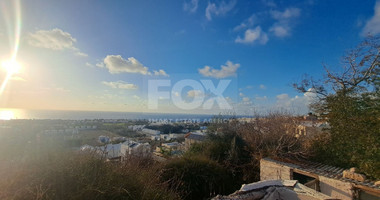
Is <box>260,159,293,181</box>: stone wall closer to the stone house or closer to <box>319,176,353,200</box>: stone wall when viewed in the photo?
the stone house

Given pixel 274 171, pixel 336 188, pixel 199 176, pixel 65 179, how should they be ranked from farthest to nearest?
pixel 199 176, pixel 274 171, pixel 336 188, pixel 65 179

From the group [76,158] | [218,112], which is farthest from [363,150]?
[218,112]

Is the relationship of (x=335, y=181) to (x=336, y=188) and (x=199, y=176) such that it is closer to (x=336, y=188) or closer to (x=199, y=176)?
(x=336, y=188)

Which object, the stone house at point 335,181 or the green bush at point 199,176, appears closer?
the stone house at point 335,181

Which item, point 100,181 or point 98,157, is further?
point 98,157

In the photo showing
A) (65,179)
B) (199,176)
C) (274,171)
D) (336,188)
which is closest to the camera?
(65,179)

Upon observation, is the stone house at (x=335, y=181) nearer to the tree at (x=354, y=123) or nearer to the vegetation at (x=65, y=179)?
Answer: the tree at (x=354, y=123)

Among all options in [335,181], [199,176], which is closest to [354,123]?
[335,181]

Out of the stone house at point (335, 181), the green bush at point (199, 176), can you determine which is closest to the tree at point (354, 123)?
the stone house at point (335, 181)

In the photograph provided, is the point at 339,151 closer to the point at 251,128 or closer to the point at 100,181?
the point at 251,128

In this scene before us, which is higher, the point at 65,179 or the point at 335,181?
the point at 65,179

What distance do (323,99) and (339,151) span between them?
277 cm

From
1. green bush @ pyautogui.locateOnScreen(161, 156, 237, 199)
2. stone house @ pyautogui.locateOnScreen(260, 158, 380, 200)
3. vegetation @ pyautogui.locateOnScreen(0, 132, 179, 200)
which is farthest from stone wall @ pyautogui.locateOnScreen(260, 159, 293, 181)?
vegetation @ pyautogui.locateOnScreen(0, 132, 179, 200)

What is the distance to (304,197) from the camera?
2.58 metres
